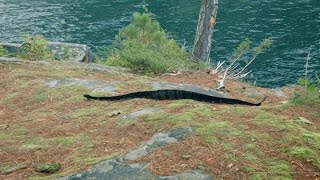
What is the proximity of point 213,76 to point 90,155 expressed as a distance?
24.1 feet

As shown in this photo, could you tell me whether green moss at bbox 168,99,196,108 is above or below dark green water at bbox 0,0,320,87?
above

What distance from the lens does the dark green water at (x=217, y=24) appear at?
87.4ft

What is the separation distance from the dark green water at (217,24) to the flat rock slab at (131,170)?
1874 cm

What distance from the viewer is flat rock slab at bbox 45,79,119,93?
807 centimetres

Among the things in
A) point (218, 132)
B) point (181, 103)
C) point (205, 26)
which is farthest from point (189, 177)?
point (205, 26)

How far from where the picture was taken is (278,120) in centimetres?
529

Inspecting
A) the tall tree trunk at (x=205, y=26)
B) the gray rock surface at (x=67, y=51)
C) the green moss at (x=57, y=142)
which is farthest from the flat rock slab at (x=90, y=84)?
the tall tree trunk at (x=205, y=26)

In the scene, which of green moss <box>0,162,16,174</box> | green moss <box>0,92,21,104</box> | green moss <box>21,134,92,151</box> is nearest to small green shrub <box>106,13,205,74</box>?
green moss <box>0,92,21,104</box>

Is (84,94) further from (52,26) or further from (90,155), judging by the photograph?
(52,26)

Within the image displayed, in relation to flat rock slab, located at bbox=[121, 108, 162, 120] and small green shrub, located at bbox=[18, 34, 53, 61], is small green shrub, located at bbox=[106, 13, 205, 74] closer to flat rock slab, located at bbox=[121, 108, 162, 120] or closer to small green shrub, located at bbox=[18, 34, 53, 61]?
small green shrub, located at bbox=[18, 34, 53, 61]

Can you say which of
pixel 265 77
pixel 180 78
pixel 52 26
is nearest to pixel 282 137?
pixel 180 78

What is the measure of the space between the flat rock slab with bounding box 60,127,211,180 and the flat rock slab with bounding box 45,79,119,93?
3.27 meters

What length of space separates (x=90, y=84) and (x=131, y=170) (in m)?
4.28

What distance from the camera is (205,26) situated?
16.4 metres
